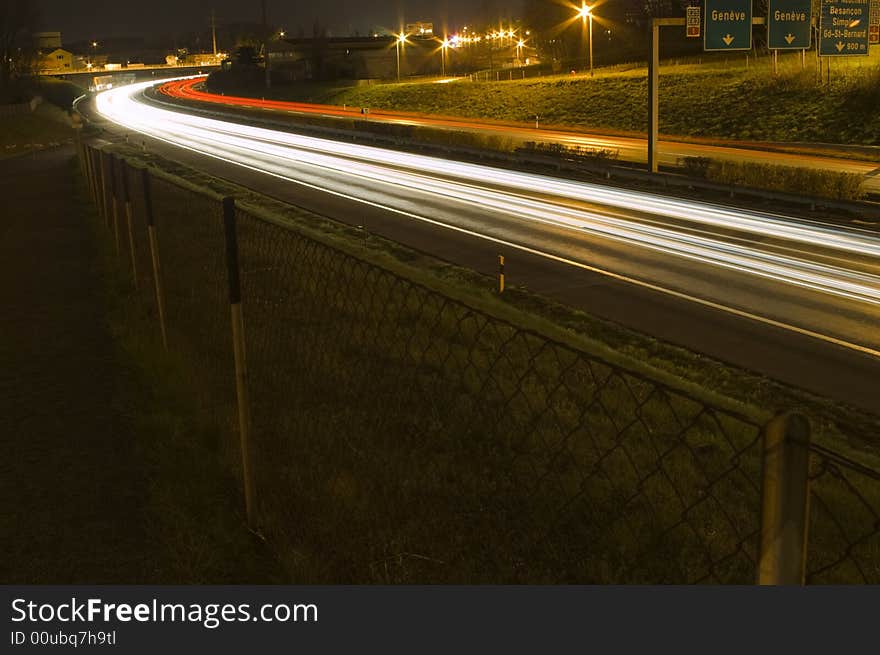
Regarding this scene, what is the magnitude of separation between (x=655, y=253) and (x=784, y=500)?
1715 cm

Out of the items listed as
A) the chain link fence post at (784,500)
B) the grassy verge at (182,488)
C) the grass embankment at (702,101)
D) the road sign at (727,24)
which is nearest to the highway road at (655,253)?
the road sign at (727,24)

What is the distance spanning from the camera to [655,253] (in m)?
18.9

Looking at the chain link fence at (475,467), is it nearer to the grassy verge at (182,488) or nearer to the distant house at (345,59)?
the grassy verge at (182,488)

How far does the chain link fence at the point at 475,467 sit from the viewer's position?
5.14 meters

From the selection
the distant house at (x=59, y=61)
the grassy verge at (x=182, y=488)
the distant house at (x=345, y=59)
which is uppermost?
the distant house at (x=59, y=61)

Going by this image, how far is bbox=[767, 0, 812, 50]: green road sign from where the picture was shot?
98.7ft

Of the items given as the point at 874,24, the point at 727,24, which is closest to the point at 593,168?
the point at 727,24

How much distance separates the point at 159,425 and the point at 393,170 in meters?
27.8

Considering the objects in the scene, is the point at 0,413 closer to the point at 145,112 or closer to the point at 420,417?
the point at 420,417

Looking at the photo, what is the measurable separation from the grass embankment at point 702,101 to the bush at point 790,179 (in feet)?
57.8

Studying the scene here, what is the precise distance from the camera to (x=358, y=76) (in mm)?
105250

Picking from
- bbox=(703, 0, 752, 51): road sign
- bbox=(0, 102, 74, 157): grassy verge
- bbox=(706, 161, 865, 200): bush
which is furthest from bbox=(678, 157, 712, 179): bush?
bbox=(0, 102, 74, 157): grassy verge

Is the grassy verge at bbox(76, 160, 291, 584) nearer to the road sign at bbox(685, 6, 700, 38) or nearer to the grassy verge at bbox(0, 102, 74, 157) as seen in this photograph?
the road sign at bbox(685, 6, 700, 38)

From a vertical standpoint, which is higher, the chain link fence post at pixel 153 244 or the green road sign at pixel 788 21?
the green road sign at pixel 788 21
